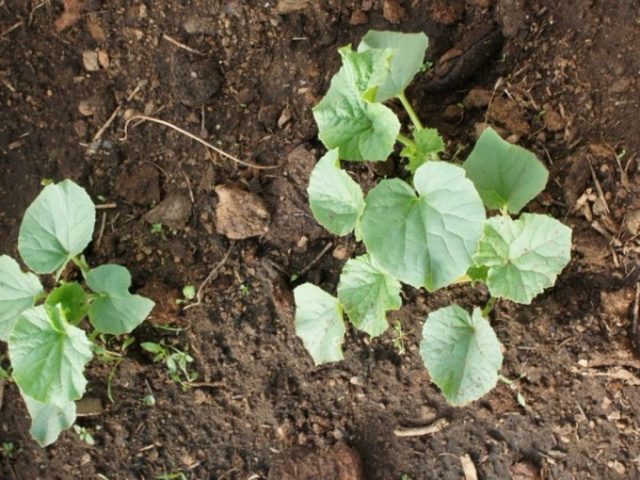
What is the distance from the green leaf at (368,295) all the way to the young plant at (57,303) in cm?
61

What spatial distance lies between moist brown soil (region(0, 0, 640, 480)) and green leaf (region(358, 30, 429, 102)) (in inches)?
7.2

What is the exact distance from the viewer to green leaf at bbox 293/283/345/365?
2146mm

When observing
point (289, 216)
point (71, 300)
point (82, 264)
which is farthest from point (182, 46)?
point (71, 300)

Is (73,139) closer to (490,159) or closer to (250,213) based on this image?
(250,213)

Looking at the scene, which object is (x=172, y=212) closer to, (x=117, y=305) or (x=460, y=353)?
(x=117, y=305)

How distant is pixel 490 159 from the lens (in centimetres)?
199

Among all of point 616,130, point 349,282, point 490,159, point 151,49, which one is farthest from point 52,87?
point 616,130

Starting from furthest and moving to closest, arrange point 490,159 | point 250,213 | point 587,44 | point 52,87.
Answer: point 52,87, point 250,213, point 587,44, point 490,159

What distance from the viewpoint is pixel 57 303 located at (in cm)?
213

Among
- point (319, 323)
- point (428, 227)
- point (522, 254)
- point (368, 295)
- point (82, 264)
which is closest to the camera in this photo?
point (428, 227)

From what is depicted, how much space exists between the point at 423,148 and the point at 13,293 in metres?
1.31

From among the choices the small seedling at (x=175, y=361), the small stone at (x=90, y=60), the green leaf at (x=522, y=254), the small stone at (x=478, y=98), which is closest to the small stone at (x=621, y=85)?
the small stone at (x=478, y=98)

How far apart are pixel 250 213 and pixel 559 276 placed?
0.96 metres

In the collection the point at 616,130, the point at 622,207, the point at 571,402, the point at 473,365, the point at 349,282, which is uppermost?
the point at 616,130
